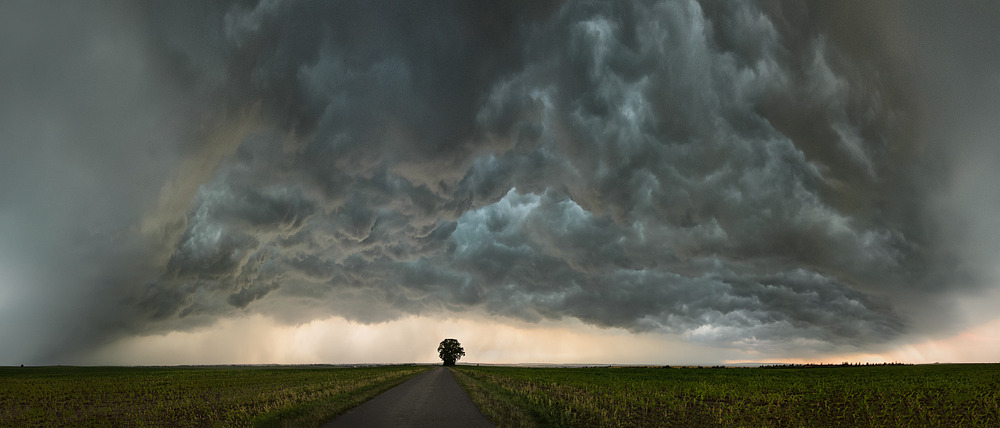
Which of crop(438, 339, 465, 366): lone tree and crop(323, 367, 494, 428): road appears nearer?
crop(323, 367, 494, 428): road

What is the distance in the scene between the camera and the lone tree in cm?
18638

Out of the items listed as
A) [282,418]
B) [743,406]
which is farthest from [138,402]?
[743,406]

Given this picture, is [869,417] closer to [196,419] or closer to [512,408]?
[512,408]

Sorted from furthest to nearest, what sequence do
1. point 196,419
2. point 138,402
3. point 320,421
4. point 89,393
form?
point 89,393, point 138,402, point 196,419, point 320,421

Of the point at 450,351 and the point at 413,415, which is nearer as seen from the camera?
the point at 413,415

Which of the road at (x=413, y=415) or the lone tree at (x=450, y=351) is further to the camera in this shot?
the lone tree at (x=450, y=351)

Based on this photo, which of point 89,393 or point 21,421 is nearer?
point 21,421

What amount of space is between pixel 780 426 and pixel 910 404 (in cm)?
1033

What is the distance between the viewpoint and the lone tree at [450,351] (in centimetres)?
18638

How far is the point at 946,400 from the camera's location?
1037 inches

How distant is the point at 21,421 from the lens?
1022 inches

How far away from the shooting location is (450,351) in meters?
187

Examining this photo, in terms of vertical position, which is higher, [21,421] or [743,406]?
[743,406]

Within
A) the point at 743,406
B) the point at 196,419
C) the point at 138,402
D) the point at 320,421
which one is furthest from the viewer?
the point at 138,402
